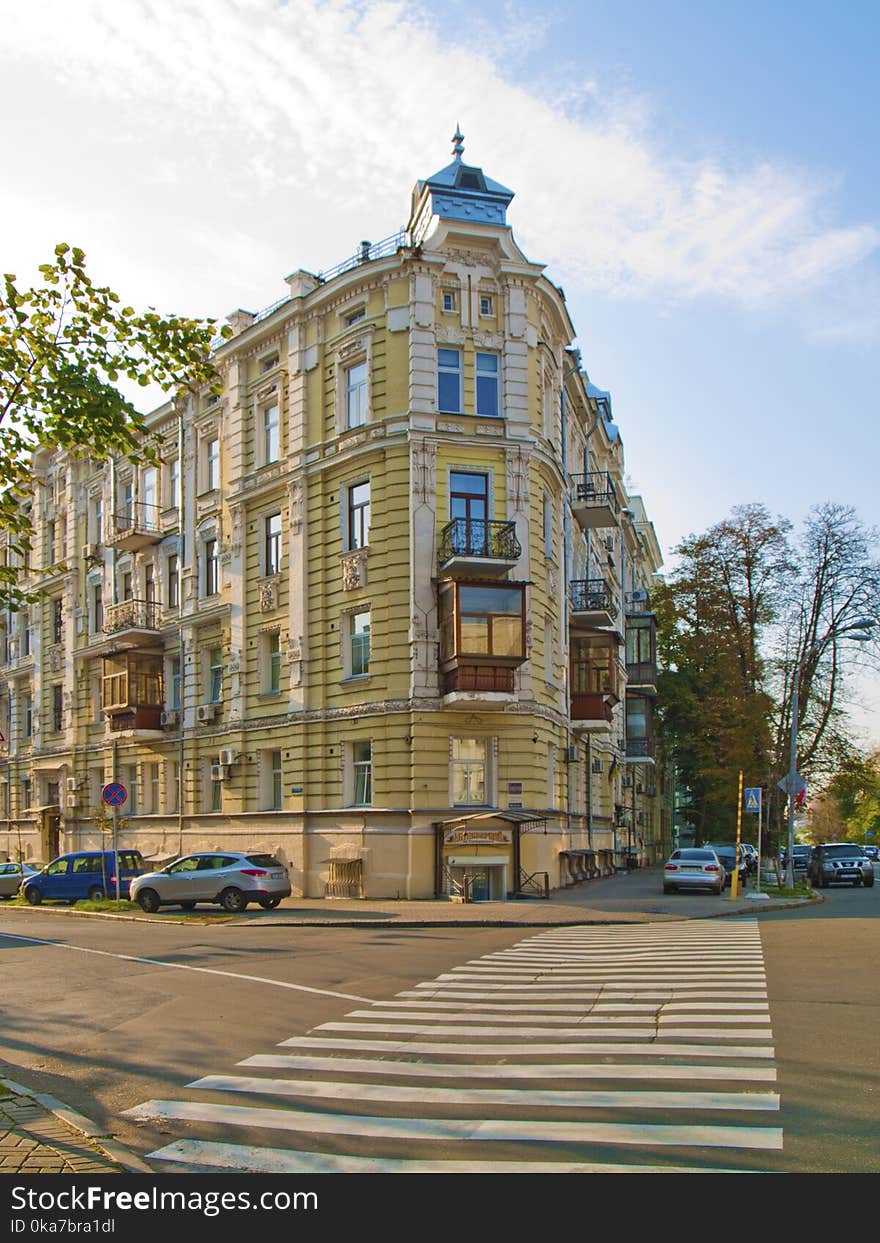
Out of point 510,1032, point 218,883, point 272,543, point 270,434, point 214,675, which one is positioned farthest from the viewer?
point 214,675

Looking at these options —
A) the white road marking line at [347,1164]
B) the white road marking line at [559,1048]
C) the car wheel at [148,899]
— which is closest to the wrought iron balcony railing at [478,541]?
the car wheel at [148,899]

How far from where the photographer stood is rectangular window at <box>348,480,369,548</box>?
31875mm

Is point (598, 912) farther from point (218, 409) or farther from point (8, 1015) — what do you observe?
point (218, 409)

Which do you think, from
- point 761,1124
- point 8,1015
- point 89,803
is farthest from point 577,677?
point 761,1124

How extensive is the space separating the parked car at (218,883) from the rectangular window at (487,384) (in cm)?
1336

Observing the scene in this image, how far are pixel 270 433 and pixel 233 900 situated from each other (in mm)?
15100

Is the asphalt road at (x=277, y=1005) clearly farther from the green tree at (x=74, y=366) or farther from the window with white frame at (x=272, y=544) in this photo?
the window with white frame at (x=272, y=544)

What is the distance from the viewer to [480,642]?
29.4 metres

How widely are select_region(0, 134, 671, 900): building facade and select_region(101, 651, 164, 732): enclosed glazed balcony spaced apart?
9cm

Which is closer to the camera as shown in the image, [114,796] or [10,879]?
[114,796]

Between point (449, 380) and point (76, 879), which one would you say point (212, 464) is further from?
point (76, 879)

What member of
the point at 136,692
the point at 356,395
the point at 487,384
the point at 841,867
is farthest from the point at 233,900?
the point at 841,867

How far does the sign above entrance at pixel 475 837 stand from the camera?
29.2 meters
